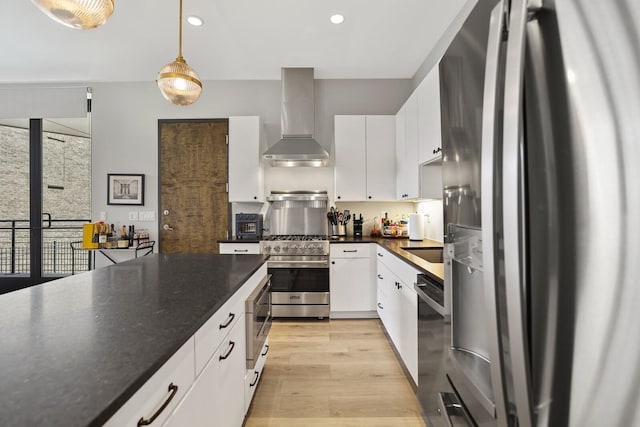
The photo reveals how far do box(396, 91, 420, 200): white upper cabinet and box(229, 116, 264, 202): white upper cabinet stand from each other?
1701 millimetres

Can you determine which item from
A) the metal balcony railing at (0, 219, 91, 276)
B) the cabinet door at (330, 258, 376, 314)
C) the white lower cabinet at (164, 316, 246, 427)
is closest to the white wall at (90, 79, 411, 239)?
the metal balcony railing at (0, 219, 91, 276)

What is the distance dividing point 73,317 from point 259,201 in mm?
2757

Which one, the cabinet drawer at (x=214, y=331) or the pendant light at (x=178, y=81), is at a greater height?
the pendant light at (x=178, y=81)

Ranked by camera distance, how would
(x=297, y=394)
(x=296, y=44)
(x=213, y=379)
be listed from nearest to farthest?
(x=213, y=379), (x=297, y=394), (x=296, y=44)

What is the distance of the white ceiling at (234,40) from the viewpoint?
2510mm

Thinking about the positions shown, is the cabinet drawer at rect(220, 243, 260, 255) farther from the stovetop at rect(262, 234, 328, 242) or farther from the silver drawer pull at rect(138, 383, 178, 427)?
the silver drawer pull at rect(138, 383, 178, 427)

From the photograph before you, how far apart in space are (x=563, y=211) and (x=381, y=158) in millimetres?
3105

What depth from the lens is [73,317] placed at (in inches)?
35.0

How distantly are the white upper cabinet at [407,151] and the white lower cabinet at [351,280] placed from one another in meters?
0.78

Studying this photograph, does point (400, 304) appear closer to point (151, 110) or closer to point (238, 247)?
point (238, 247)

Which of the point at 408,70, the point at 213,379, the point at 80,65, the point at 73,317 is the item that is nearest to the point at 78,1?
the point at 73,317

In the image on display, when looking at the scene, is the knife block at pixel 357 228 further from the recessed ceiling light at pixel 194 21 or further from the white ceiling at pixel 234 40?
the recessed ceiling light at pixel 194 21

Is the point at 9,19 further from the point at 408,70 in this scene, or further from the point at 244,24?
the point at 408,70

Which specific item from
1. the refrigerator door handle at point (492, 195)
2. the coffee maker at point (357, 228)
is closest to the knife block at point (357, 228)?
the coffee maker at point (357, 228)
